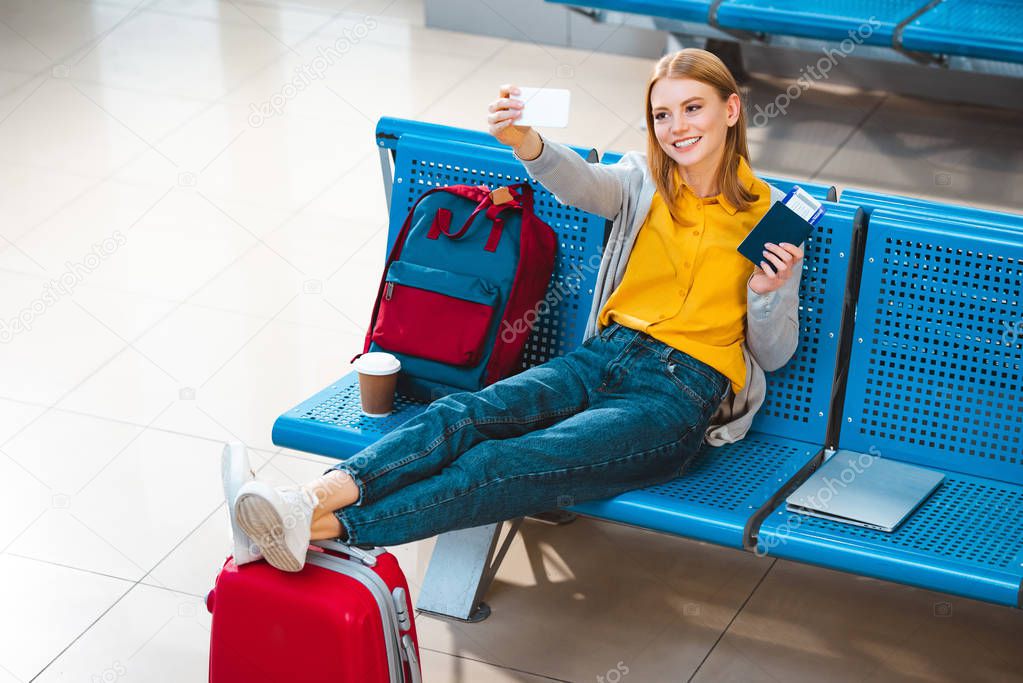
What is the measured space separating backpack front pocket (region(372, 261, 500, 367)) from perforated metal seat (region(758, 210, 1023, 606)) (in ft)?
2.32

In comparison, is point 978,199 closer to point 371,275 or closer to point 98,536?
point 371,275

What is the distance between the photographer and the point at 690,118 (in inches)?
104

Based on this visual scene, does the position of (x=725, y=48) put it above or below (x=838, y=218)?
below

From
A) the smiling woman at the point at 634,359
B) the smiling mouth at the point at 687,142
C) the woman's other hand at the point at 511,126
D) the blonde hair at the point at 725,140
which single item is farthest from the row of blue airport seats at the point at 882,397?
the woman's other hand at the point at 511,126

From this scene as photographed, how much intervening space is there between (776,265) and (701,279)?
207mm

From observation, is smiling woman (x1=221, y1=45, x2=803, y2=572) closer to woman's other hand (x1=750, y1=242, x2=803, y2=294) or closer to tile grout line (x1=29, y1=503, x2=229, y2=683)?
woman's other hand (x1=750, y1=242, x2=803, y2=294)

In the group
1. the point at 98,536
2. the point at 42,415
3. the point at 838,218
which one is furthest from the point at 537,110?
the point at 42,415

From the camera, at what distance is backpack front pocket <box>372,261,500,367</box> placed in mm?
2760

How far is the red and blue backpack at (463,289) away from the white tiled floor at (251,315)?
502 millimetres

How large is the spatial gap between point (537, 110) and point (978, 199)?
2919 millimetres

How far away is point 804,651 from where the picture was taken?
109 inches

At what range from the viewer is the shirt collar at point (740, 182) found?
8.79ft

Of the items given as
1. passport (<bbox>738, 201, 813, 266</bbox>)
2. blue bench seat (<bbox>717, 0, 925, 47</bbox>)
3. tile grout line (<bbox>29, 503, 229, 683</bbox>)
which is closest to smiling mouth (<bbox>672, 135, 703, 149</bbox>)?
passport (<bbox>738, 201, 813, 266</bbox>)

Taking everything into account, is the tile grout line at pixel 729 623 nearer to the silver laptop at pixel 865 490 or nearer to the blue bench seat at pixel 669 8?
the silver laptop at pixel 865 490
